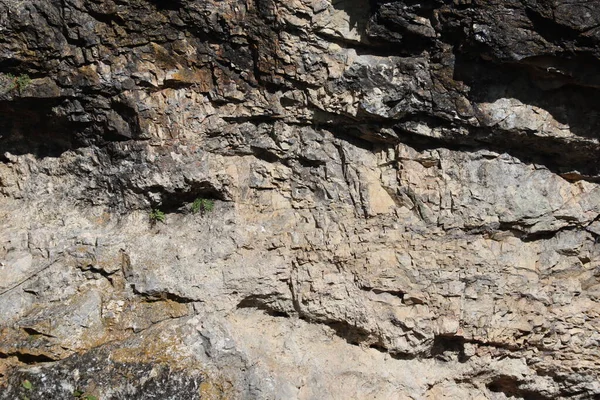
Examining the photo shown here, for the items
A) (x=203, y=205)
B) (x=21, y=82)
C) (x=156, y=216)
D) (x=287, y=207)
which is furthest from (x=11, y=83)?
(x=287, y=207)

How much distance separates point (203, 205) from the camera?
6008 mm

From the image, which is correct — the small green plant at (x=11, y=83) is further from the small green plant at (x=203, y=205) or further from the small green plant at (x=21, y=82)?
the small green plant at (x=203, y=205)

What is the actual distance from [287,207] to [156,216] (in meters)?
1.18

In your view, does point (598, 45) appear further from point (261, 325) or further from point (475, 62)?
point (261, 325)

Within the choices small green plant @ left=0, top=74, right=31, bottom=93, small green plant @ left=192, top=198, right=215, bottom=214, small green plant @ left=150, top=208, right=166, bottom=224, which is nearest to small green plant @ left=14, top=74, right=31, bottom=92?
small green plant @ left=0, top=74, right=31, bottom=93

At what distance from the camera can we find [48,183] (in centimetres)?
606

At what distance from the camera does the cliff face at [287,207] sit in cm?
550

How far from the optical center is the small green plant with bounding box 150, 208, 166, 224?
6.00 metres

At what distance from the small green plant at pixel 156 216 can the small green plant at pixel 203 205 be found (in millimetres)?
285

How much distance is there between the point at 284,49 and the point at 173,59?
0.96 m

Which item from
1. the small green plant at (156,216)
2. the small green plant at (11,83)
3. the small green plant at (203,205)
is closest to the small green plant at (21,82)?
the small green plant at (11,83)

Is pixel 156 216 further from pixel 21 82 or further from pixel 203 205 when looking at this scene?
pixel 21 82

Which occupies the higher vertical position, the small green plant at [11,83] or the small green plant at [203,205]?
the small green plant at [11,83]

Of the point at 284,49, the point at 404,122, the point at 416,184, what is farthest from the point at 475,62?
the point at 284,49
